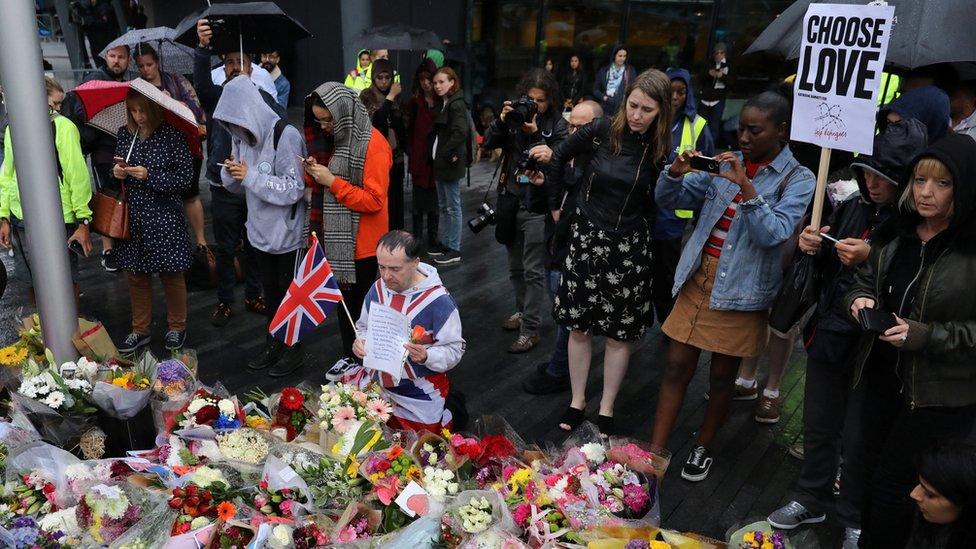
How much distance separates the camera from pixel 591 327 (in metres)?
4.05

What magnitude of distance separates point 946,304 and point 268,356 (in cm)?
390

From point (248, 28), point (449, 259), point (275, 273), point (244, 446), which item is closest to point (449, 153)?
point (449, 259)

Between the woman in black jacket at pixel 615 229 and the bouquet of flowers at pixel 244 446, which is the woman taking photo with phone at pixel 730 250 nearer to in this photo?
the woman in black jacket at pixel 615 229

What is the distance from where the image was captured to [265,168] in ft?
14.7

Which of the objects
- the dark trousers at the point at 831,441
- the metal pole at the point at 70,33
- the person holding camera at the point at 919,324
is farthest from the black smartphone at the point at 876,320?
the metal pole at the point at 70,33

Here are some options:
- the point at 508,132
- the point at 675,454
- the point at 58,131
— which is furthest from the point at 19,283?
the point at 675,454

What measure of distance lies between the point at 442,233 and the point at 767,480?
4785 millimetres

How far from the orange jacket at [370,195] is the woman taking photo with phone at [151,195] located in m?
1.27

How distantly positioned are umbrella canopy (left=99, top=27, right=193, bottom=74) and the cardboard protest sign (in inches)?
209

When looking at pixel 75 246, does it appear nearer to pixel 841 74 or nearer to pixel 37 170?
pixel 37 170

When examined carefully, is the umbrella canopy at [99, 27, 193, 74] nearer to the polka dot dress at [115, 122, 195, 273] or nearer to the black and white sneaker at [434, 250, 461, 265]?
the polka dot dress at [115, 122, 195, 273]

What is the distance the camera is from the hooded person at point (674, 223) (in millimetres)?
4582

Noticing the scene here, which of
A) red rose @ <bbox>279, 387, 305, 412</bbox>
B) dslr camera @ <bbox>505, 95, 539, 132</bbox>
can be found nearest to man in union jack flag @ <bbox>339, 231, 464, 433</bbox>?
red rose @ <bbox>279, 387, 305, 412</bbox>

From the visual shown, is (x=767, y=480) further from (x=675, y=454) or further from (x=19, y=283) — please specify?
(x=19, y=283)
